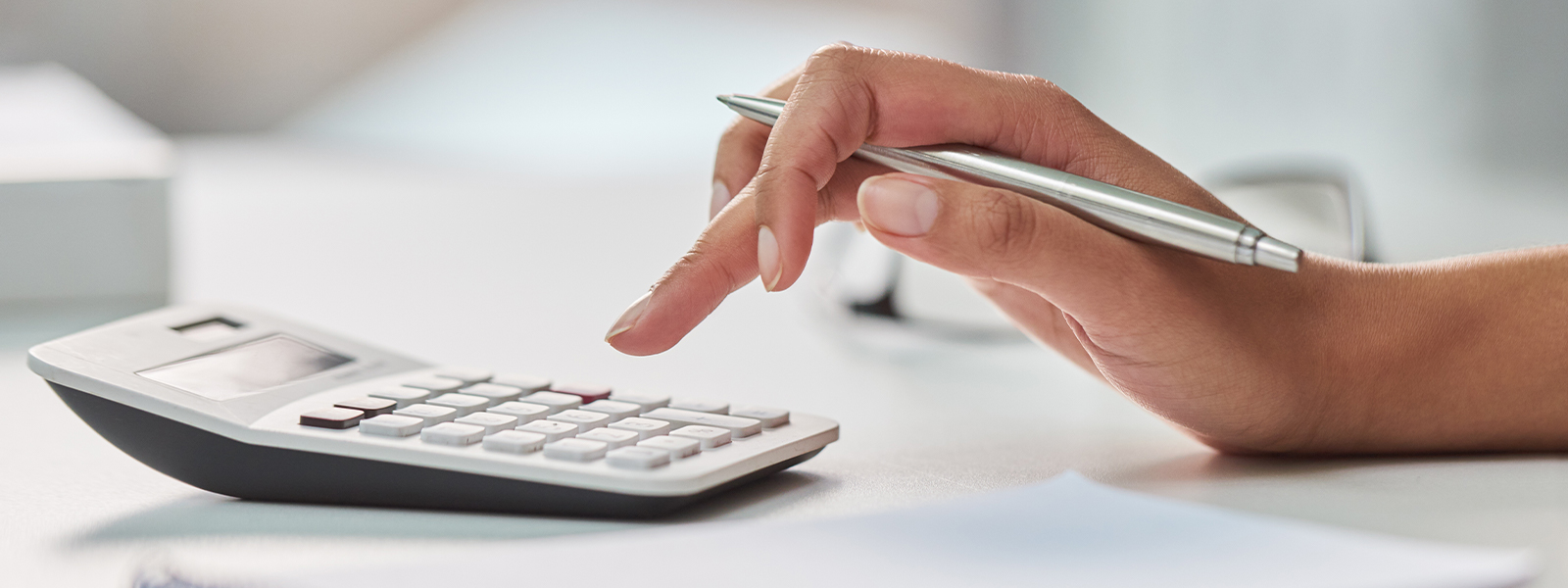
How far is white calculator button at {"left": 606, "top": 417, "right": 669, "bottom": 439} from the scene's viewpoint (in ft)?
1.13

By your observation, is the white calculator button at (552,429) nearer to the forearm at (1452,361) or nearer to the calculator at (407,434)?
the calculator at (407,434)

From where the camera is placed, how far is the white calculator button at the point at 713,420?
0.36 metres

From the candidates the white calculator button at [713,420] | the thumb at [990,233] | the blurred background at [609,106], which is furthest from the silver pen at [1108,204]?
the blurred background at [609,106]

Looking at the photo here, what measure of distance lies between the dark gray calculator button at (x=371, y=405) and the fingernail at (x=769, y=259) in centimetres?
13

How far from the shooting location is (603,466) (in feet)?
1.03

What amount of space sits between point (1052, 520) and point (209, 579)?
0.19 m

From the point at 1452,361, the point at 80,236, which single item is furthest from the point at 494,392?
the point at 80,236

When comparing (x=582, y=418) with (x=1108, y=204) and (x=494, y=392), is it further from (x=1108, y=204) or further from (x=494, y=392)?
(x=1108, y=204)

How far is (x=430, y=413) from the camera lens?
35cm

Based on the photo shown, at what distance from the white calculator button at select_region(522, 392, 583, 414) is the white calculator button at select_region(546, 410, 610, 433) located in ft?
0.04

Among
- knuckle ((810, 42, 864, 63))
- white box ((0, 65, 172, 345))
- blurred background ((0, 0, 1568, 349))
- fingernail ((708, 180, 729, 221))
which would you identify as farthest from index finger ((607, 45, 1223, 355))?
white box ((0, 65, 172, 345))

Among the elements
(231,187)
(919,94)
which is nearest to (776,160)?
(919,94)

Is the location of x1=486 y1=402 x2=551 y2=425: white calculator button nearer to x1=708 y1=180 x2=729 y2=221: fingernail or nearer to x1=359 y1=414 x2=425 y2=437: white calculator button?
x1=359 y1=414 x2=425 y2=437: white calculator button

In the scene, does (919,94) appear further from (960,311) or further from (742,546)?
(960,311)
